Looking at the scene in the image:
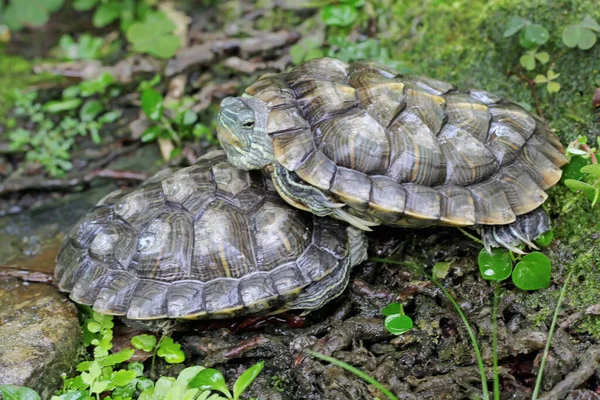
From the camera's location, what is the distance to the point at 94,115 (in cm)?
561

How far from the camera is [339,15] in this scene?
5109mm

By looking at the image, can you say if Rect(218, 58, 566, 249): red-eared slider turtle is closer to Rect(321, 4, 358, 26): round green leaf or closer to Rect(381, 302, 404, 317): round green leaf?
Rect(381, 302, 404, 317): round green leaf

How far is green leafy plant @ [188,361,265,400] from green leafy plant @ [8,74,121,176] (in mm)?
→ 2943

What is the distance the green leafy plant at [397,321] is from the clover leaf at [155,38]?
11.6ft

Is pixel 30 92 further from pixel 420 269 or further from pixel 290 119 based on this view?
pixel 420 269

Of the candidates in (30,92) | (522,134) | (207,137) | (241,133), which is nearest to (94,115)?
(30,92)

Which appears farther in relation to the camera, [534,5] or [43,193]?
[43,193]

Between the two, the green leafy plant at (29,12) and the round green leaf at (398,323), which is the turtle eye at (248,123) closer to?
the round green leaf at (398,323)

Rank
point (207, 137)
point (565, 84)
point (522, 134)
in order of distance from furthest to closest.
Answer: point (207, 137) → point (565, 84) → point (522, 134)

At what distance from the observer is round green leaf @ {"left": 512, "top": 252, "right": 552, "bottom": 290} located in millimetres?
3269

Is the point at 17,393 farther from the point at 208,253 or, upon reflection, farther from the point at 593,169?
the point at 593,169

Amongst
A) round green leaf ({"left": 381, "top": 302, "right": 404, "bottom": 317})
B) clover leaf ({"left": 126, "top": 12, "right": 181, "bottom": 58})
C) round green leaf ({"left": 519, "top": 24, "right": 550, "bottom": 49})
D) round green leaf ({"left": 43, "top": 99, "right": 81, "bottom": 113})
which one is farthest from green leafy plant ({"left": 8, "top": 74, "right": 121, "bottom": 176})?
round green leaf ({"left": 519, "top": 24, "right": 550, "bottom": 49})

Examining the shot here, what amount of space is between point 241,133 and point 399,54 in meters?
2.28

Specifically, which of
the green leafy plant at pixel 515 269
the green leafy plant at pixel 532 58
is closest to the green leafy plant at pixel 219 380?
the green leafy plant at pixel 515 269
